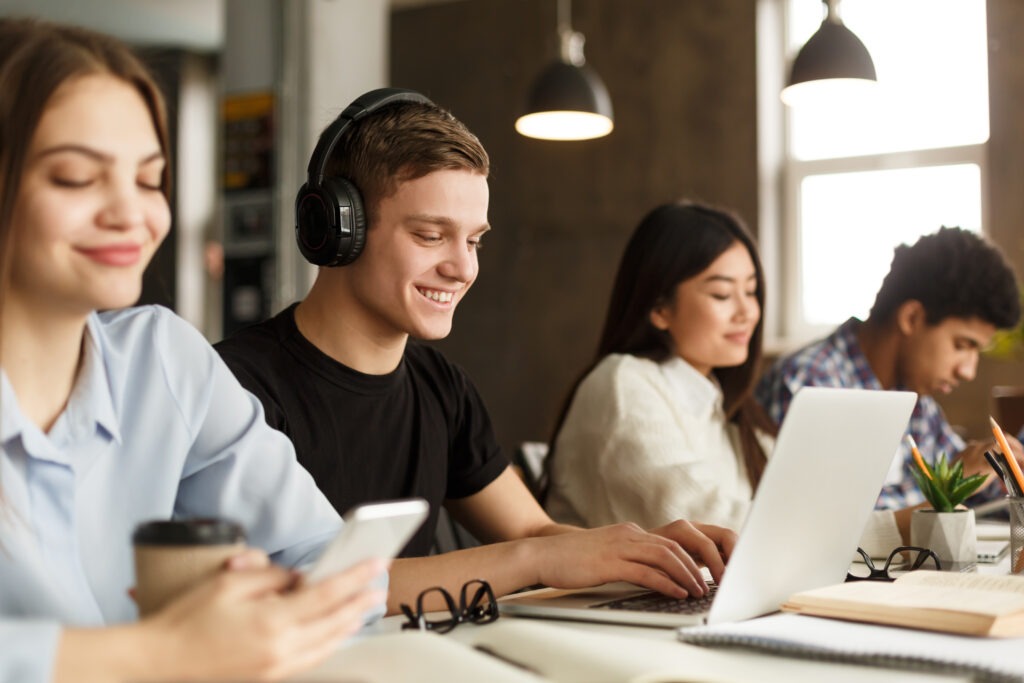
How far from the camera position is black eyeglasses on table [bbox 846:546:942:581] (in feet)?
4.85

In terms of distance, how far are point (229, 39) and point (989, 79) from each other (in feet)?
11.5

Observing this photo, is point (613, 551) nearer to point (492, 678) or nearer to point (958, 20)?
point (492, 678)

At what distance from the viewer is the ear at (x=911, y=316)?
289 centimetres

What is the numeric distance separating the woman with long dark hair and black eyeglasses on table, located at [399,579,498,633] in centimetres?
89

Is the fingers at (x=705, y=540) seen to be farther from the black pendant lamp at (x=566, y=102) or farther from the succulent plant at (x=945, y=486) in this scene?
the black pendant lamp at (x=566, y=102)

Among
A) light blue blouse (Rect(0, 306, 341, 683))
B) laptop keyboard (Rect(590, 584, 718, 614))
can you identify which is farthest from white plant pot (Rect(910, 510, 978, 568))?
light blue blouse (Rect(0, 306, 341, 683))

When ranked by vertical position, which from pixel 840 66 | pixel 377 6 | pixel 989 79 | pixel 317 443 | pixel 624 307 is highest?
pixel 377 6

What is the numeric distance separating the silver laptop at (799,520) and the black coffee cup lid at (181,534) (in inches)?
20.3

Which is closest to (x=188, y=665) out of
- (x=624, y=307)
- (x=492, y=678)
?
(x=492, y=678)

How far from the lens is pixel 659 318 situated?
8.09 feet

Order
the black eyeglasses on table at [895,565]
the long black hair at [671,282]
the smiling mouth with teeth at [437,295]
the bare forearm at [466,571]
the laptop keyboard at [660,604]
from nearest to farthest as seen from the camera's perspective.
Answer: the laptop keyboard at [660,604], the bare forearm at [466,571], the black eyeglasses on table at [895,565], the smiling mouth with teeth at [437,295], the long black hair at [671,282]

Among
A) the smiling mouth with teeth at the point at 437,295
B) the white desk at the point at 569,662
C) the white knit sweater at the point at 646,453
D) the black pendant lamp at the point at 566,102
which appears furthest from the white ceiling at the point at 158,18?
the white desk at the point at 569,662

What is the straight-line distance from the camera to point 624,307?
8.20 ft

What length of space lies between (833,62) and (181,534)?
2744 millimetres
